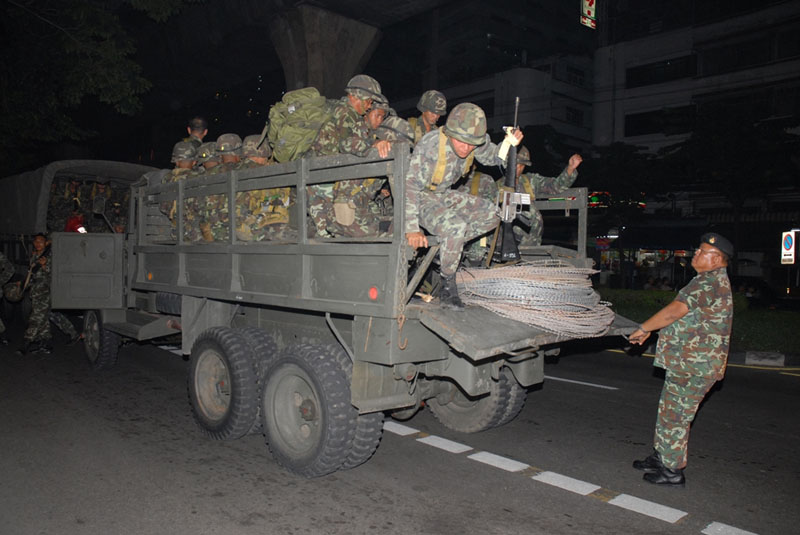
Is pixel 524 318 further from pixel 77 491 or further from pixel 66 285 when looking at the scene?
pixel 66 285

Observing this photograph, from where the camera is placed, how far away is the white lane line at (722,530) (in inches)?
148

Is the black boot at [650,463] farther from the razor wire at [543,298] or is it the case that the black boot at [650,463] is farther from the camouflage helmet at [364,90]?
the camouflage helmet at [364,90]

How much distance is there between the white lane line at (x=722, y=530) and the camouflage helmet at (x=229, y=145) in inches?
226

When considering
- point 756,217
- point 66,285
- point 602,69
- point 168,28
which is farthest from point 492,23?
point 66,285

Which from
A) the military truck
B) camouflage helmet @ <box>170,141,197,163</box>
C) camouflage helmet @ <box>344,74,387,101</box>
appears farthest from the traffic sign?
camouflage helmet @ <box>170,141,197,163</box>

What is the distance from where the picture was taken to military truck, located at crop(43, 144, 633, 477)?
4.05m

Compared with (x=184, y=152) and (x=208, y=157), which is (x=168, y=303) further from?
(x=184, y=152)

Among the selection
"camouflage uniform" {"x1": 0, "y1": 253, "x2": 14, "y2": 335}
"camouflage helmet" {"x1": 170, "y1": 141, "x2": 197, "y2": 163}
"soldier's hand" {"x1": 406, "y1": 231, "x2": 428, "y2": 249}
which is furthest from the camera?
"camouflage uniform" {"x1": 0, "y1": 253, "x2": 14, "y2": 335}

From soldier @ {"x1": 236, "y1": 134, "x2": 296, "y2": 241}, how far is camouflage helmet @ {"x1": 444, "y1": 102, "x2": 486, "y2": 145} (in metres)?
2.00

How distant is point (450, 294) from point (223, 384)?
2.37 meters

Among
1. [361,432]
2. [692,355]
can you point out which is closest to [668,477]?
[692,355]

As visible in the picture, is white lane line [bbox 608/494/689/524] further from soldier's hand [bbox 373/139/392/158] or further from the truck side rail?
soldier's hand [bbox 373/139/392/158]

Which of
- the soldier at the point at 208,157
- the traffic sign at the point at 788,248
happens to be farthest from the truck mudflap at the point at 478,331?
the traffic sign at the point at 788,248

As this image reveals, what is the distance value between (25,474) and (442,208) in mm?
3715
